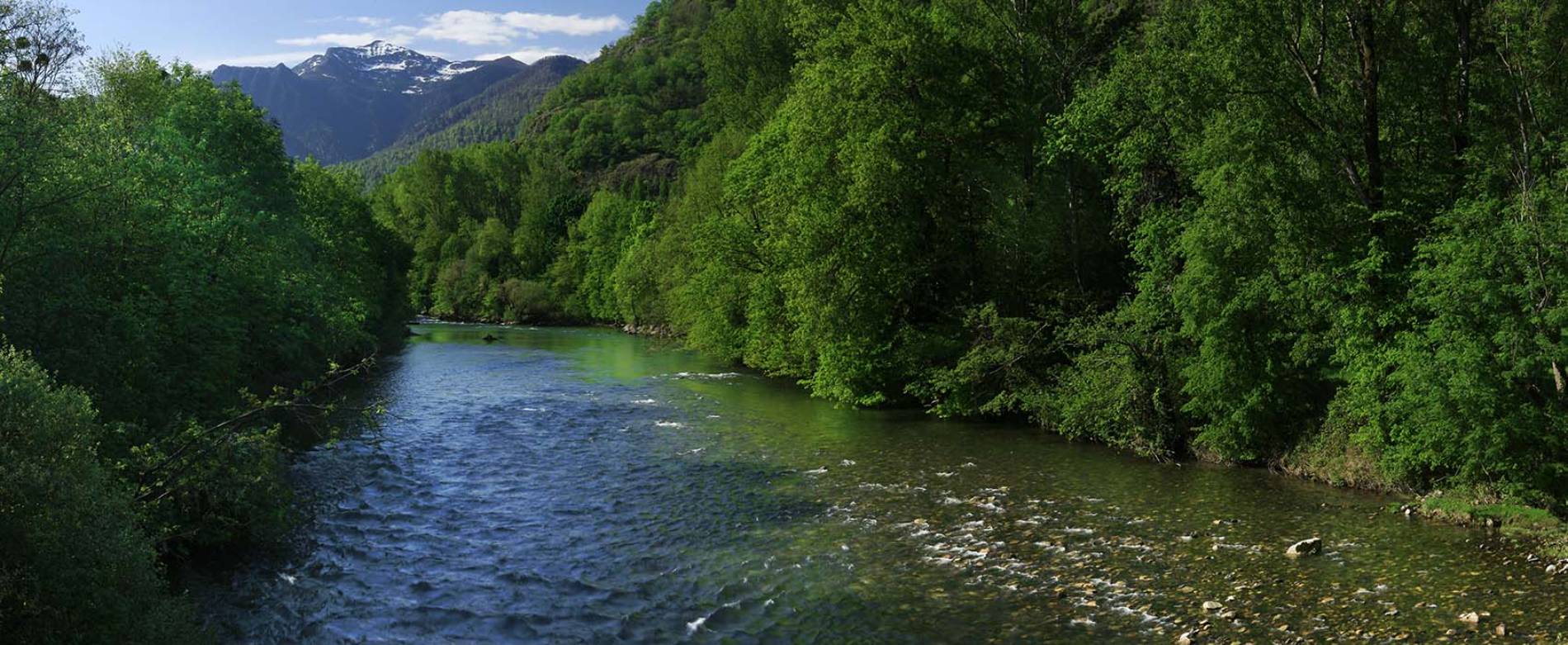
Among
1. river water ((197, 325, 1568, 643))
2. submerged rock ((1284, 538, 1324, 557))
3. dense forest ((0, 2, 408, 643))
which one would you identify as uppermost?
dense forest ((0, 2, 408, 643))

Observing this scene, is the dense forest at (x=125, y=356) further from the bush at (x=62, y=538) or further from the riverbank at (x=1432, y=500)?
the riverbank at (x=1432, y=500)

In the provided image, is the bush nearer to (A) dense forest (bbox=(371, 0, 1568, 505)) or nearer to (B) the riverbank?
(B) the riverbank

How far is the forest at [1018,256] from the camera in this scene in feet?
52.1

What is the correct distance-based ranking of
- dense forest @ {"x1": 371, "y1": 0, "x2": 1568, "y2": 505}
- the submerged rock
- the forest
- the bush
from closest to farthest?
the bush < the submerged rock < the forest < dense forest @ {"x1": 371, "y1": 0, "x2": 1568, "y2": 505}

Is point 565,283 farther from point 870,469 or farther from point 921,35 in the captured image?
point 870,469

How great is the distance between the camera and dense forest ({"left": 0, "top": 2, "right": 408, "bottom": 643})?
9.73 meters

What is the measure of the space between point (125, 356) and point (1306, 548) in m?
21.3

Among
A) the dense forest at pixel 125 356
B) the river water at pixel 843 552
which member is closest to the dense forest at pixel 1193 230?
the river water at pixel 843 552

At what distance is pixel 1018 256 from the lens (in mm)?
32375

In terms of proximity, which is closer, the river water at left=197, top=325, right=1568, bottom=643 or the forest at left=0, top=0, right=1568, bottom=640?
the river water at left=197, top=325, right=1568, bottom=643

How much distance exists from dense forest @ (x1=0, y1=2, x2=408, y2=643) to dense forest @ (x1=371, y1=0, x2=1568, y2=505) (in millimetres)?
18658

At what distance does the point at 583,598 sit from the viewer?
587 inches

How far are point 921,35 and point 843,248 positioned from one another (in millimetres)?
8066

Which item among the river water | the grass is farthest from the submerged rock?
the grass
